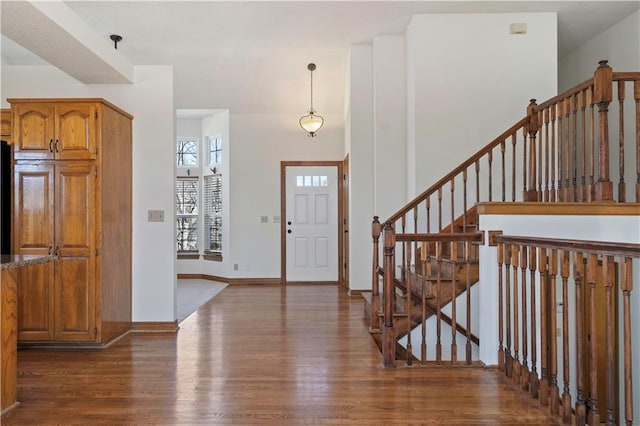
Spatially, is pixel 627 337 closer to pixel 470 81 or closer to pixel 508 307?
pixel 508 307

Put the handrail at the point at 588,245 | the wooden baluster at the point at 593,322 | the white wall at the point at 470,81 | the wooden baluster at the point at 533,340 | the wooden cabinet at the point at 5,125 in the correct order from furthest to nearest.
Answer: the white wall at the point at 470,81
the wooden cabinet at the point at 5,125
the wooden baluster at the point at 533,340
the wooden baluster at the point at 593,322
the handrail at the point at 588,245

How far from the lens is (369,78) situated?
548 centimetres

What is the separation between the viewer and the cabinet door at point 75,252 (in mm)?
3510

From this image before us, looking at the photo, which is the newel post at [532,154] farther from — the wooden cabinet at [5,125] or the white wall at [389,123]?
the wooden cabinet at [5,125]

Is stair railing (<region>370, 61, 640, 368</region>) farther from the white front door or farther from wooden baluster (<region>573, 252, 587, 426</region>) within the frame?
the white front door

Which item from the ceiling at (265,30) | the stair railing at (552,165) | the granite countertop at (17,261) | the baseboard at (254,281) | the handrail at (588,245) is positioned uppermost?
the ceiling at (265,30)

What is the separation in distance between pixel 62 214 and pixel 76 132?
0.72 m

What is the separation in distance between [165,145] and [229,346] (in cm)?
211

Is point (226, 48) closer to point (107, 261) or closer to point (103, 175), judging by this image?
point (103, 175)

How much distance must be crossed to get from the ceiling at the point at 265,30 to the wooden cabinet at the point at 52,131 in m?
1.15

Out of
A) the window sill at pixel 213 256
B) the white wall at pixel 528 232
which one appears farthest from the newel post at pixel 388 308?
the window sill at pixel 213 256

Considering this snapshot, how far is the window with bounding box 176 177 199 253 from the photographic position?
7965 millimetres

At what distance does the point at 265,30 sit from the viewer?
15.3 ft

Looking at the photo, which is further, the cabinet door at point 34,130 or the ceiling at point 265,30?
the ceiling at point 265,30
